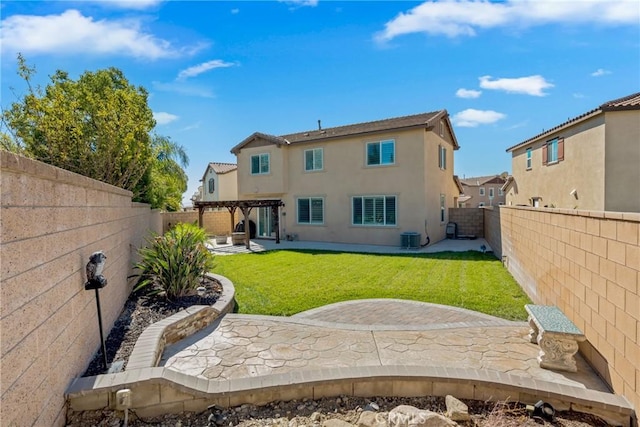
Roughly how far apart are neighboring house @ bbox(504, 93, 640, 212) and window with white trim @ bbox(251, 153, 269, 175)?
17.3 metres

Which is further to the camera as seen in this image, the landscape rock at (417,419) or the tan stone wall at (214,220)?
the tan stone wall at (214,220)

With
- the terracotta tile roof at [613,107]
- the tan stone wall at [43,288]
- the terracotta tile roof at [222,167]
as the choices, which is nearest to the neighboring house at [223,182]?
the terracotta tile roof at [222,167]

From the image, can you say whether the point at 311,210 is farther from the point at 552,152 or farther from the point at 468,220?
the point at 552,152

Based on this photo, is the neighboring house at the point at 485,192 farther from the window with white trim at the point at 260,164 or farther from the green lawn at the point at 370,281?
the green lawn at the point at 370,281

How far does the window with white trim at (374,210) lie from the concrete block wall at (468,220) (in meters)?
5.99

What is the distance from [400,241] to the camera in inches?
682

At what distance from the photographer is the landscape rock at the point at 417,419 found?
11.1 feet

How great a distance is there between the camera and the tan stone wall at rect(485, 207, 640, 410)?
11.6 ft

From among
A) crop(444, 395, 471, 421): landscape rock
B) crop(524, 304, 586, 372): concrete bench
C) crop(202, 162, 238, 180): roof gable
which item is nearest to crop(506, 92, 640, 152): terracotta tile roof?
crop(524, 304, 586, 372): concrete bench

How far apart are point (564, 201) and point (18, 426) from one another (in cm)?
2202

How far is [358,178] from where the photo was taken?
18.6m

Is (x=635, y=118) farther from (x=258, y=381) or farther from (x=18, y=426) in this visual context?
(x=18, y=426)

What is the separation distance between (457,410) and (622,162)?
16035mm

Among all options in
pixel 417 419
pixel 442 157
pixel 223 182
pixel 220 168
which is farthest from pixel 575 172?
pixel 220 168
